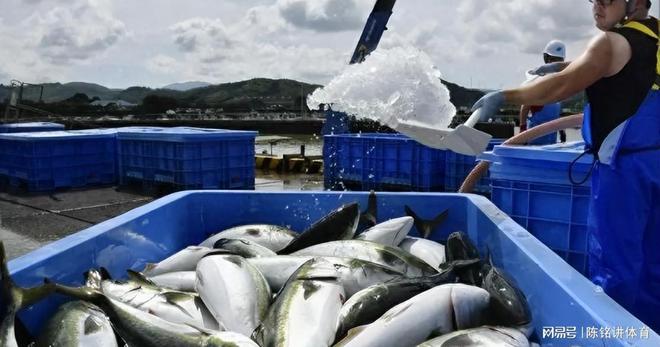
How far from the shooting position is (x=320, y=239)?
3.48 m

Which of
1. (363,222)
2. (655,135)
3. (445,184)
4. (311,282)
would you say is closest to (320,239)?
(363,222)

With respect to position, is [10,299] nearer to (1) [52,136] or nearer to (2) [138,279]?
(2) [138,279]

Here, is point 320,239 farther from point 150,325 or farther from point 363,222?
point 150,325

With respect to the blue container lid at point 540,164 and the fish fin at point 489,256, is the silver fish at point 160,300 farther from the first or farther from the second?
the blue container lid at point 540,164

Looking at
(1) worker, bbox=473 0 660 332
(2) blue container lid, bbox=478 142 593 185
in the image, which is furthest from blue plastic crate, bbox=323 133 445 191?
(1) worker, bbox=473 0 660 332

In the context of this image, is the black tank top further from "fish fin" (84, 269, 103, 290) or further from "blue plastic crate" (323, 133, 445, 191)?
"blue plastic crate" (323, 133, 445, 191)

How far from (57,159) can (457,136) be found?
9.25 metres

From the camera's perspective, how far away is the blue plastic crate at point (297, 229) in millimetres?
2113

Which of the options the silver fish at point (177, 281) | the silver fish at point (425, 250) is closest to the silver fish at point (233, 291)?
the silver fish at point (177, 281)

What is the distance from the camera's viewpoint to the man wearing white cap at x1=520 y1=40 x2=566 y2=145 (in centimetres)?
595

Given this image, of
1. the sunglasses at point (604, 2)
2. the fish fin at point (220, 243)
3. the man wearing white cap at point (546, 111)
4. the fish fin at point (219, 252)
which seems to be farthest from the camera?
the man wearing white cap at point (546, 111)

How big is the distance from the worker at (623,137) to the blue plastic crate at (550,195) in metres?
0.56

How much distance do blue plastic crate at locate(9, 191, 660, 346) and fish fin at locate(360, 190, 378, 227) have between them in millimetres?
84

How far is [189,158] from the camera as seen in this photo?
30.4ft
